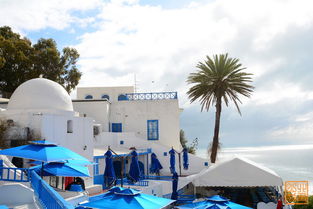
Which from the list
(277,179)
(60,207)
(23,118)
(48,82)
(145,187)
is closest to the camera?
(60,207)

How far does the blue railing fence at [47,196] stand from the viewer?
18.7ft

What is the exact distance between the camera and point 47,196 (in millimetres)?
6871

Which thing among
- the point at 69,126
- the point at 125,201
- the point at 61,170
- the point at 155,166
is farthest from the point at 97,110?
the point at 125,201

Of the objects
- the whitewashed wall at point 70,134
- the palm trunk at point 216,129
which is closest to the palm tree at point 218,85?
the palm trunk at point 216,129

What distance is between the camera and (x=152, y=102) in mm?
31078

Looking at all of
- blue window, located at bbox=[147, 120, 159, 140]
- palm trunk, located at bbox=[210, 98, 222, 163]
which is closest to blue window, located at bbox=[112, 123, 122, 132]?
blue window, located at bbox=[147, 120, 159, 140]

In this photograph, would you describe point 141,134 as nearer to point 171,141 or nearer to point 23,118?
point 171,141

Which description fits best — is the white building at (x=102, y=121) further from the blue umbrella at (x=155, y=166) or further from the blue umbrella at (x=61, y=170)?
the blue umbrella at (x=61, y=170)

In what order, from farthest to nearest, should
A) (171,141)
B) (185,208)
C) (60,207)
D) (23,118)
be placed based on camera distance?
(171,141) → (23,118) → (185,208) → (60,207)

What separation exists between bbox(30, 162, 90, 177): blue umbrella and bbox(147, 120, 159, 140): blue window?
62.6ft

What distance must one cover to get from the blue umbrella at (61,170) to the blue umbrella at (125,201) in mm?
2047

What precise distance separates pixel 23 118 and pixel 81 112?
50.8 feet

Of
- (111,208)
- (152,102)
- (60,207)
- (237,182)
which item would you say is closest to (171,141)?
Answer: (152,102)

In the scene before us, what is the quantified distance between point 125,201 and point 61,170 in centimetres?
343
